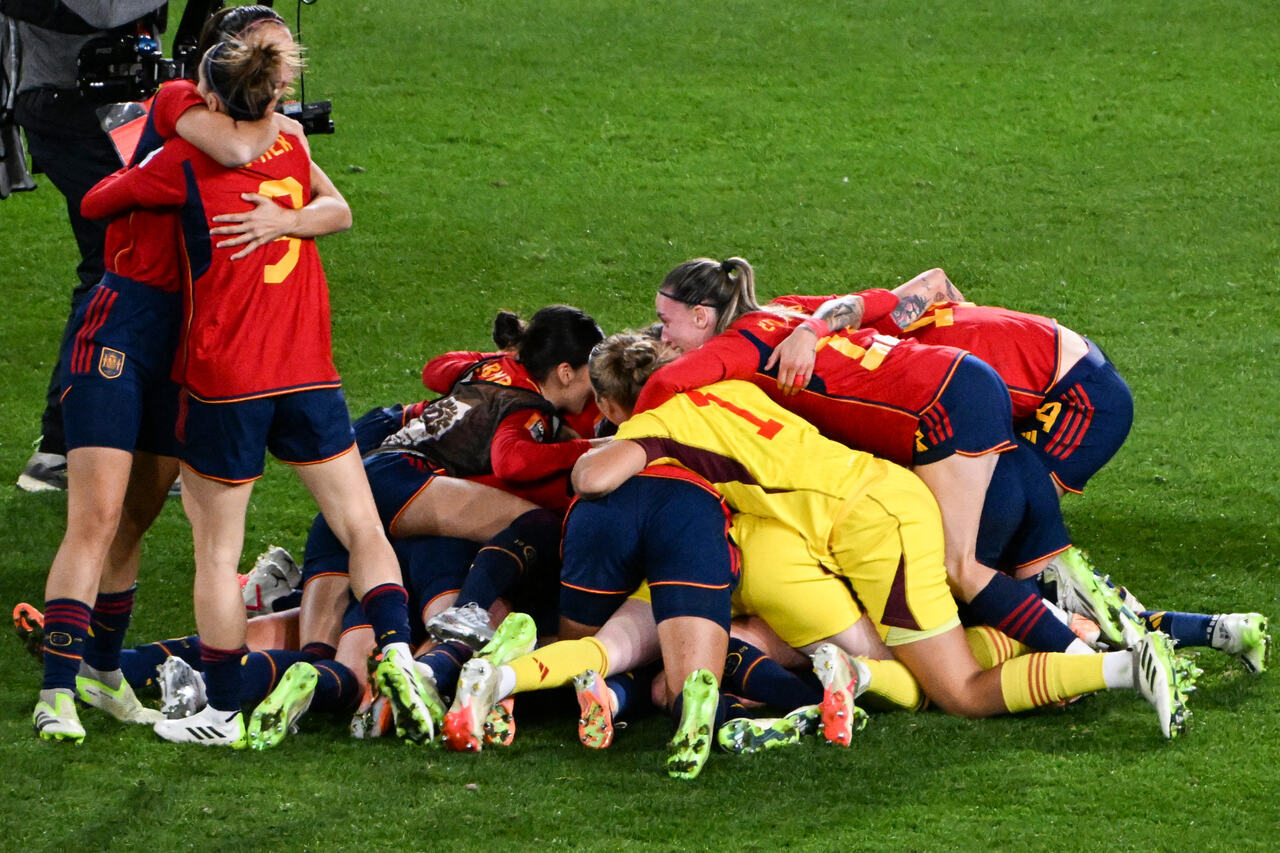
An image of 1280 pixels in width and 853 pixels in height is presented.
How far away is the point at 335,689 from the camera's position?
4074 millimetres

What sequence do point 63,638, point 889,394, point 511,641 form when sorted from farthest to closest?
1. point 889,394
2. point 511,641
3. point 63,638

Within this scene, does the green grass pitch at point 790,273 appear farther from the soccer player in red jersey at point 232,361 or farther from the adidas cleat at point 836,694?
the soccer player in red jersey at point 232,361

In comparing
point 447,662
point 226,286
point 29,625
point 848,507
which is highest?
point 226,286

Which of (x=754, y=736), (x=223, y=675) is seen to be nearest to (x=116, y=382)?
(x=223, y=675)

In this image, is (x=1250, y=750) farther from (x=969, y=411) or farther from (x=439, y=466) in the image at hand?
(x=439, y=466)

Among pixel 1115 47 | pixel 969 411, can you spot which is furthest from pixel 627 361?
pixel 1115 47

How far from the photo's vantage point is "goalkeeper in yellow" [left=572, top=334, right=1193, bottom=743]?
404 cm

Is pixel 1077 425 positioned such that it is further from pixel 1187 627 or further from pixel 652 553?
pixel 652 553

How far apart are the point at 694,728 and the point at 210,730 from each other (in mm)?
1155

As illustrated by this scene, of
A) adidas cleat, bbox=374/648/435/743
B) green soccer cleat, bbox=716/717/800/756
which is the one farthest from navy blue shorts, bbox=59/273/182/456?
green soccer cleat, bbox=716/717/800/756

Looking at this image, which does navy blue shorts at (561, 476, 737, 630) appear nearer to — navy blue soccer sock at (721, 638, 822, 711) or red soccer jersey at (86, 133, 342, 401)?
navy blue soccer sock at (721, 638, 822, 711)

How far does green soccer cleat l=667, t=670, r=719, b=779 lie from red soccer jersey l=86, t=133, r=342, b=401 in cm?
117

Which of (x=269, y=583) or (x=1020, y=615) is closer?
(x=1020, y=615)

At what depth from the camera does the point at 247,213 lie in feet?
12.3
